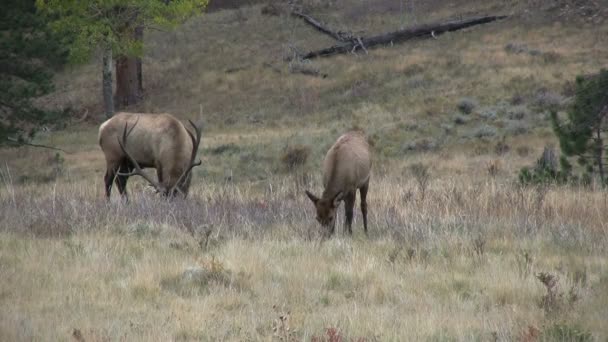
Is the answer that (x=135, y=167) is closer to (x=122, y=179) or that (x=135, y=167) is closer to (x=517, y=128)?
(x=122, y=179)

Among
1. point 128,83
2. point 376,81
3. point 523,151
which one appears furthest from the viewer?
point 128,83

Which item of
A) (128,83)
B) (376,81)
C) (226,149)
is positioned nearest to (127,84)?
(128,83)

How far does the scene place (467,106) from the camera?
2662 cm

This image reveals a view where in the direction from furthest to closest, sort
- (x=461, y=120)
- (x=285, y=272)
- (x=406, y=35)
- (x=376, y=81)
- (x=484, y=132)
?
1. (x=406, y=35)
2. (x=376, y=81)
3. (x=461, y=120)
4. (x=484, y=132)
5. (x=285, y=272)

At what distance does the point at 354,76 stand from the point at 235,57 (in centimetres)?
779

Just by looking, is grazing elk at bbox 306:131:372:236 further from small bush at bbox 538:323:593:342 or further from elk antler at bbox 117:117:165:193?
small bush at bbox 538:323:593:342

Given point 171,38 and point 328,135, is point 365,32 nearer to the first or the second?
point 171,38

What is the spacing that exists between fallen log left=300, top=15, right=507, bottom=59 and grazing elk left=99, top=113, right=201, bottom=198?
81.1ft

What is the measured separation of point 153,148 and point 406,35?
26.9 metres

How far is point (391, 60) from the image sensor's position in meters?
33.6

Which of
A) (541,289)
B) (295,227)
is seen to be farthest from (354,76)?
(541,289)

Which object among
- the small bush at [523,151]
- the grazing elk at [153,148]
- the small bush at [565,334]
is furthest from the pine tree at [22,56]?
the small bush at [565,334]

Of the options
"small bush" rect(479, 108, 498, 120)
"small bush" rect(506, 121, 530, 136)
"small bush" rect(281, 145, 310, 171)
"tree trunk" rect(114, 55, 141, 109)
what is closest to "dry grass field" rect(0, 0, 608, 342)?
"small bush" rect(281, 145, 310, 171)

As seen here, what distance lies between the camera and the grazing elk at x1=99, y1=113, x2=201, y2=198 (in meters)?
11.0
